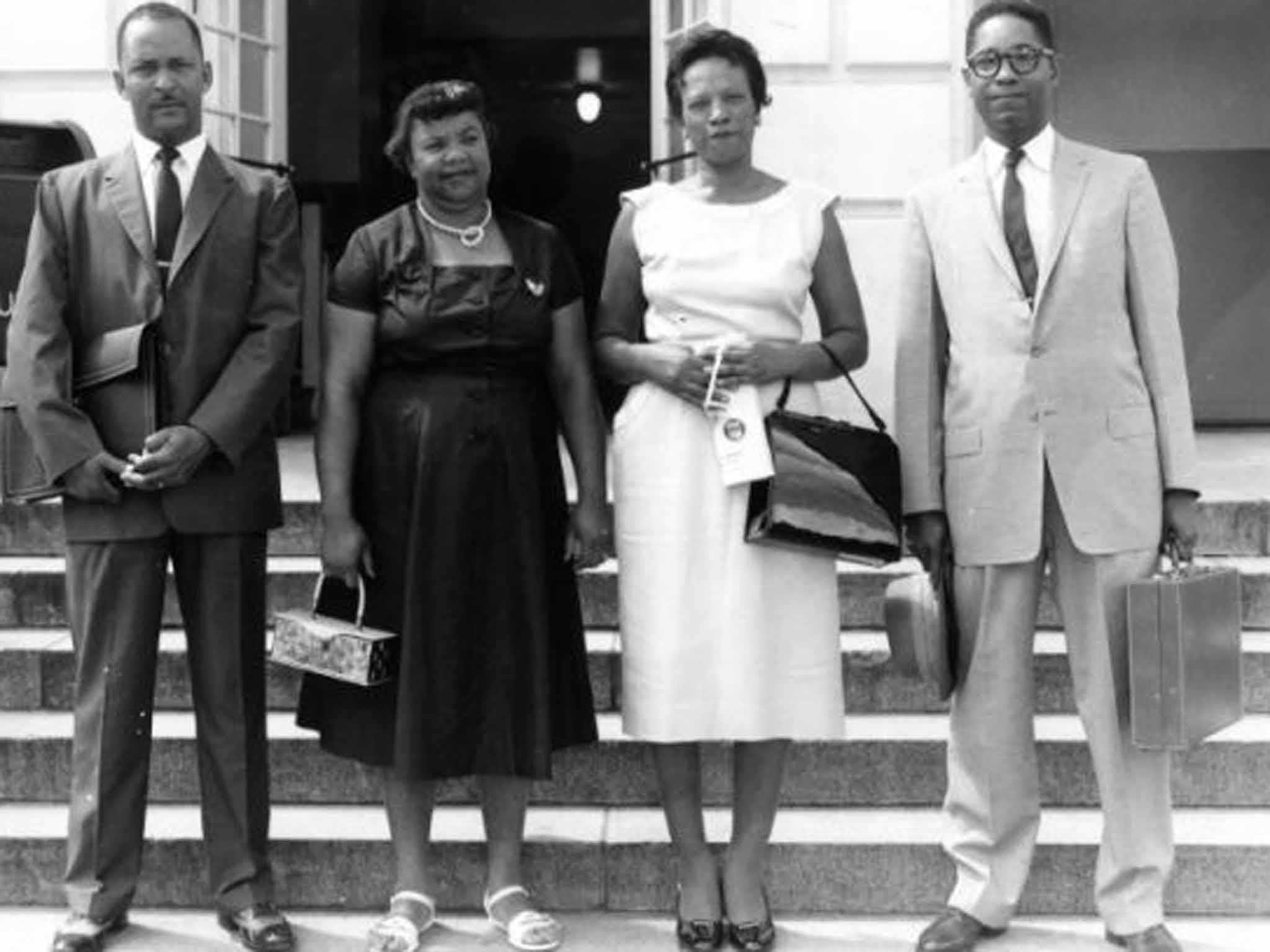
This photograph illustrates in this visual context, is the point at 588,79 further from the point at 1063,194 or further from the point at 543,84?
the point at 1063,194

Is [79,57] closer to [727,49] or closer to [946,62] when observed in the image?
[946,62]

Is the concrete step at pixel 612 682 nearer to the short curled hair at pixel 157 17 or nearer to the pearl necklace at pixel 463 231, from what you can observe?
the pearl necklace at pixel 463 231

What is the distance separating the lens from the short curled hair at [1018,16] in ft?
13.8

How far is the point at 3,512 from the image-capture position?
236 inches

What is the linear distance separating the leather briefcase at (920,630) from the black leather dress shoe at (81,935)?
2015 mm

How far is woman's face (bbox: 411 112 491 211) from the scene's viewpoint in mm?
4270

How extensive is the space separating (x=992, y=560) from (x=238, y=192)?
1.99 meters

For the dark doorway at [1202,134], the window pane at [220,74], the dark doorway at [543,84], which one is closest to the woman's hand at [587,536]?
the window pane at [220,74]

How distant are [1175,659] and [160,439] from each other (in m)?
2.35

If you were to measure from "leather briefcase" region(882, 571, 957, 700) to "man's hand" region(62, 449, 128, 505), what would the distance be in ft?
5.98

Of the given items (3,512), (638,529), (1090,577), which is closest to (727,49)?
(638,529)

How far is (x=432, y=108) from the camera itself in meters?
4.26

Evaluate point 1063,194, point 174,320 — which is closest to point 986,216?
point 1063,194

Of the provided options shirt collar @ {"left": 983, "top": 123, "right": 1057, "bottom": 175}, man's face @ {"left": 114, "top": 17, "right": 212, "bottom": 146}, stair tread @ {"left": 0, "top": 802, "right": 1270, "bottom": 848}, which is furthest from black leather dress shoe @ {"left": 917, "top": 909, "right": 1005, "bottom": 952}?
man's face @ {"left": 114, "top": 17, "right": 212, "bottom": 146}
